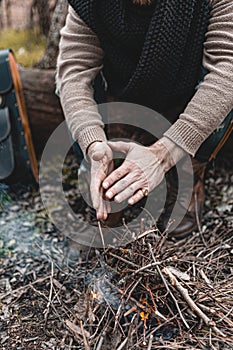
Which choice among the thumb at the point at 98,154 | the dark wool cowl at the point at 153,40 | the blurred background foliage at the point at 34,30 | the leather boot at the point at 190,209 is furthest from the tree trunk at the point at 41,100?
the thumb at the point at 98,154

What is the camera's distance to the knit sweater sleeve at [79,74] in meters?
1.75

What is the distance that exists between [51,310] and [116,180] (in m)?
0.47

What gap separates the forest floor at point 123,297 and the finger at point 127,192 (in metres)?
0.14

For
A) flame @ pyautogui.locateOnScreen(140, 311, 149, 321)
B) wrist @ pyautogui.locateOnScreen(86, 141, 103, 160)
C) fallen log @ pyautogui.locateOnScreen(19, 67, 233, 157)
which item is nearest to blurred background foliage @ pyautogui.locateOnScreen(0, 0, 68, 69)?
fallen log @ pyautogui.locateOnScreen(19, 67, 233, 157)

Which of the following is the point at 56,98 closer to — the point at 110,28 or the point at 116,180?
the point at 110,28

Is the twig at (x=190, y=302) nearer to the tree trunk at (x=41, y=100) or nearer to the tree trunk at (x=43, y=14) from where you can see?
the tree trunk at (x=41, y=100)

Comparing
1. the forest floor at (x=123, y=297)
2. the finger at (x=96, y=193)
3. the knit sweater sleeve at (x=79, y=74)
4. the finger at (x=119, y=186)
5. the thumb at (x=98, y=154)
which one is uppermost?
the knit sweater sleeve at (x=79, y=74)

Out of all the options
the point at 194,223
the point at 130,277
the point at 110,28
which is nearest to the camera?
the point at 130,277

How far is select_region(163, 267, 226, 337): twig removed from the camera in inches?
49.8

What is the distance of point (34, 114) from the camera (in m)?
2.49

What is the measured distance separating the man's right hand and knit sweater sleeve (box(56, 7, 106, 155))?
87 millimetres

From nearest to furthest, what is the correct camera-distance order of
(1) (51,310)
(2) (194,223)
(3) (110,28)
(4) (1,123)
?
1. (1) (51,310)
2. (3) (110,28)
3. (2) (194,223)
4. (4) (1,123)

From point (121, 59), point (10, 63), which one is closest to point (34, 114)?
point (10, 63)

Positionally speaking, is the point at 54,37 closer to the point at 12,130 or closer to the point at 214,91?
the point at 12,130
